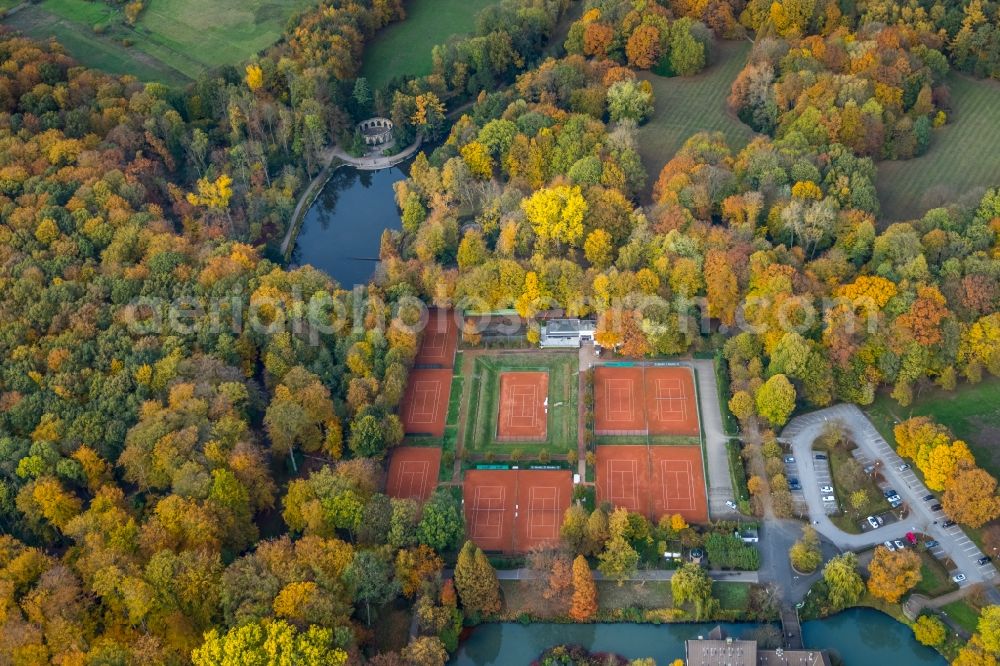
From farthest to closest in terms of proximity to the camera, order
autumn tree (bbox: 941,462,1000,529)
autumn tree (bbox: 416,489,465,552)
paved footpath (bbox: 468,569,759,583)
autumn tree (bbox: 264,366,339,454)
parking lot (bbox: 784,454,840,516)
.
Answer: autumn tree (bbox: 264,366,339,454), parking lot (bbox: 784,454,840,516), autumn tree (bbox: 416,489,465,552), paved footpath (bbox: 468,569,759,583), autumn tree (bbox: 941,462,1000,529)

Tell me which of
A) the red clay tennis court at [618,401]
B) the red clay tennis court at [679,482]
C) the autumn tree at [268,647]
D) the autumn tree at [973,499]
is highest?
the autumn tree at [973,499]

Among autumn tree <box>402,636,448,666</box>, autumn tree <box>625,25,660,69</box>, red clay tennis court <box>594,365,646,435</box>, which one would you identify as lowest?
red clay tennis court <box>594,365,646,435</box>

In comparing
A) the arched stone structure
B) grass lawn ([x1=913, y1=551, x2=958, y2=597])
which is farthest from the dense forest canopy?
grass lawn ([x1=913, y1=551, x2=958, y2=597])

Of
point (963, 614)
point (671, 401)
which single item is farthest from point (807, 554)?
point (671, 401)

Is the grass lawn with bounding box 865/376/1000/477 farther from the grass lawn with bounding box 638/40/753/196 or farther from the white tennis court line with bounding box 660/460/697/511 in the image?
the grass lawn with bounding box 638/40/753/196

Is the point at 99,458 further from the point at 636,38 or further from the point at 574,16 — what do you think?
the point at 574,16

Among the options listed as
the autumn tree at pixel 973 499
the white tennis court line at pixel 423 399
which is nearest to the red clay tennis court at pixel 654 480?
the white tennis court line at pixel 423 399

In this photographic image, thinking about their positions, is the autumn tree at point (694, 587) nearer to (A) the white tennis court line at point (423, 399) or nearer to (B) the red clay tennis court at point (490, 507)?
(B) the red clay tennis court at point (490, 507)
